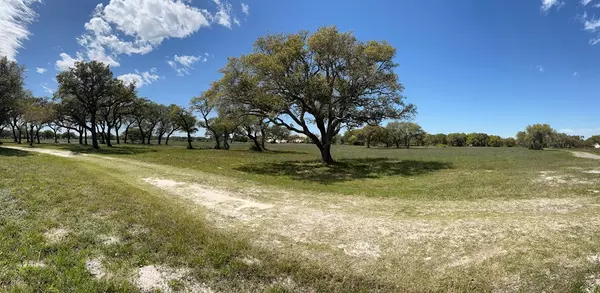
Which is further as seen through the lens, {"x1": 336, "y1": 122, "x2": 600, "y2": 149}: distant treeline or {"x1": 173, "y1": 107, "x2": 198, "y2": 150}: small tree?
{"x1": 336, "y1": 122, "x2": 600, "y2": 149}: distant treeline

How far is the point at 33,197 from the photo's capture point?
9.46m

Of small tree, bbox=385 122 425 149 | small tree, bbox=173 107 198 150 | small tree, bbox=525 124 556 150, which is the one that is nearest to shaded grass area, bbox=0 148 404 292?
small tree, bbox=173 107 198 150

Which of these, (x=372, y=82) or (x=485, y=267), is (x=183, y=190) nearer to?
(x=485, y=267)

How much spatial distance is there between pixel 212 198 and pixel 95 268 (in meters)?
6.30

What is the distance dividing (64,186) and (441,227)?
46.1ft

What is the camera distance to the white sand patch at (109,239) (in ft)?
21.6

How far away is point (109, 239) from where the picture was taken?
6770mm

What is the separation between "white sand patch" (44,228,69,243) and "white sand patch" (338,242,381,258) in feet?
21.8

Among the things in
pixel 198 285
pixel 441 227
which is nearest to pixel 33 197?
pixel 198 285

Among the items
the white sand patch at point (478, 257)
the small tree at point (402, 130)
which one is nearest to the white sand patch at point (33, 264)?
the white sand patch at point (478, 257)

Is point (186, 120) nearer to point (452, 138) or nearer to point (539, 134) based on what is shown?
point (539, 134)

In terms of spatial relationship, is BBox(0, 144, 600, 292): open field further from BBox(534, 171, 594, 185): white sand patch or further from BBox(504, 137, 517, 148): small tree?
BBox(504, 137, 517, 148): small tree

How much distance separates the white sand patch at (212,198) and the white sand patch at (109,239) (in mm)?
3402

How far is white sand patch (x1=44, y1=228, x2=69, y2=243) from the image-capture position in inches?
255
